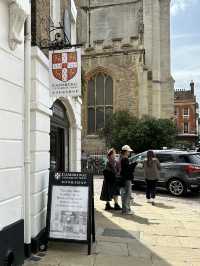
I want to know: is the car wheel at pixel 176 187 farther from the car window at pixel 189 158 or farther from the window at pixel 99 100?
the window at pixel 99 100

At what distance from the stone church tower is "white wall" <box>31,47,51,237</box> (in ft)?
96.3

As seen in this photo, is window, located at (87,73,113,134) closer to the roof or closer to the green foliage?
the green foliage

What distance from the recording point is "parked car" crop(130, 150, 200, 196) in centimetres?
1461

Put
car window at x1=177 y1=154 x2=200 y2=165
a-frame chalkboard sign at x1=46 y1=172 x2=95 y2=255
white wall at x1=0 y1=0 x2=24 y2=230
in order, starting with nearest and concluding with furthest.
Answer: white wall at x1=0 y1=0 x2=24 y2=230, a-frame chalkboard sign at x1=46 y1=172 x2=95 y2=255, car window at x1=177 y1=154 x2=200 y2=165

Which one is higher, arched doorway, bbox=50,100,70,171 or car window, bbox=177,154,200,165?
arched doorway, bbox=50,100,70,171

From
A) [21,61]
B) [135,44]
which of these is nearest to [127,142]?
[135,44]

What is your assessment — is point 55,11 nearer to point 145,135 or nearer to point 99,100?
point 145,135

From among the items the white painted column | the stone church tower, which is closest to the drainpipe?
the stone church tower

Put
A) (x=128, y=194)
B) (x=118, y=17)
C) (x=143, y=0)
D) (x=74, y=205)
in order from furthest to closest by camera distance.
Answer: (x=118, y=17) < (x=143, y=0) < (x=128, y=194) < (x=74, y=205)

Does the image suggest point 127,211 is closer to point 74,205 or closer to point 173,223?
point 173,223

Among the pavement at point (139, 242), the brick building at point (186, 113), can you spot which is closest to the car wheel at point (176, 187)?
the pavement at point (139, 242)

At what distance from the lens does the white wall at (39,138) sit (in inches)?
267

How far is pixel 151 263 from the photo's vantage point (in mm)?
6363

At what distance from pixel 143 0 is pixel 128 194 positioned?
33565mm
